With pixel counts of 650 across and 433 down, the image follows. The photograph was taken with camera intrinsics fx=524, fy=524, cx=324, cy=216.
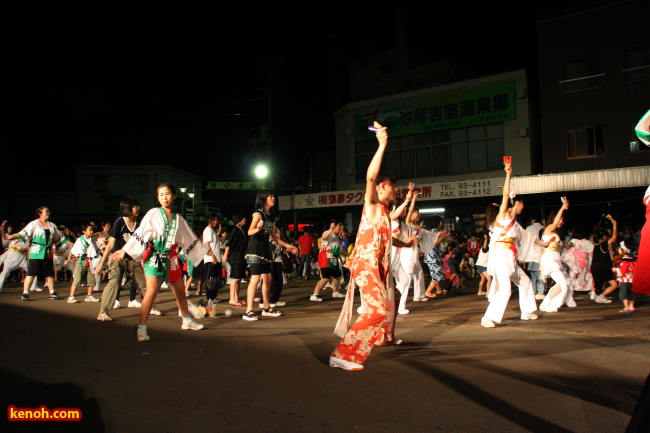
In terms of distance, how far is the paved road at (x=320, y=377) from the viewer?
11.4 feet

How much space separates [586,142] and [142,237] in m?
22.6

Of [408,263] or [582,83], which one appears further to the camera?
[582,83]

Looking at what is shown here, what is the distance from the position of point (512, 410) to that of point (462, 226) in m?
24.0

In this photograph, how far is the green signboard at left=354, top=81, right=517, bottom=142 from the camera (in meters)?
25.6

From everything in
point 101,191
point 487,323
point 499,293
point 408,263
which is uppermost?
point 101,191

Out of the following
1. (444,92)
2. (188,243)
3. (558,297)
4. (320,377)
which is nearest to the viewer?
(320,377)

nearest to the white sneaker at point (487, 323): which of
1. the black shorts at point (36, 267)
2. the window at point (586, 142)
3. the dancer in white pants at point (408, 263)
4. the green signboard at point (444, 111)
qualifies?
the dancer in white pants at point (408, 263)

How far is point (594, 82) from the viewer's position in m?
23.5

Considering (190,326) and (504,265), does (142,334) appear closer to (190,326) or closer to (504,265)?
(190,326)

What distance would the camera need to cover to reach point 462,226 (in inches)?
1061

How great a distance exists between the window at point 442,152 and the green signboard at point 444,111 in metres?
0.43

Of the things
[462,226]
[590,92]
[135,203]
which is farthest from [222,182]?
[135,203]

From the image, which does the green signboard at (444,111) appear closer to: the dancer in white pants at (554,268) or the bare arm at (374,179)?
the dancer in white pants at (554,268)

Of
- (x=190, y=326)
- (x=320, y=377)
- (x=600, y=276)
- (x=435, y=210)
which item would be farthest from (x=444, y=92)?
(x=320, y=377)
